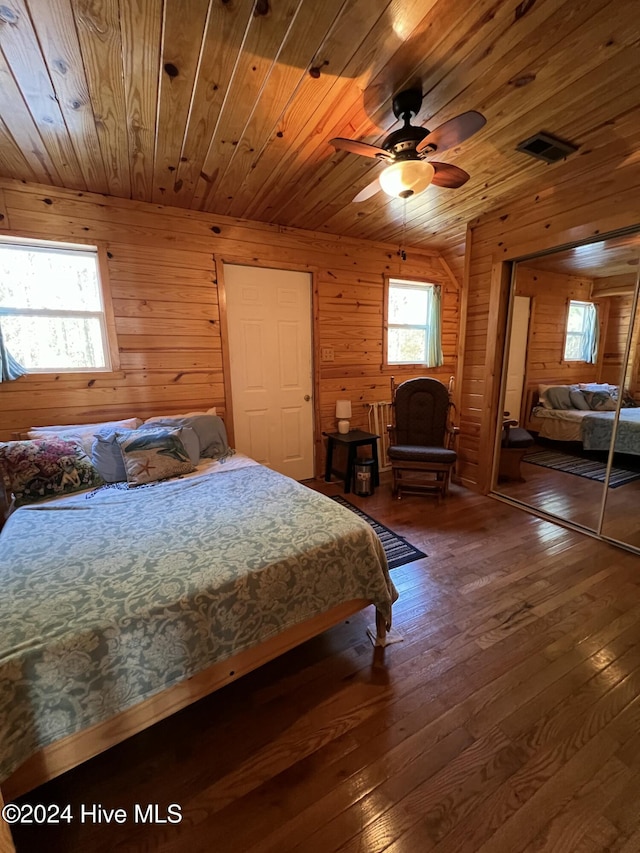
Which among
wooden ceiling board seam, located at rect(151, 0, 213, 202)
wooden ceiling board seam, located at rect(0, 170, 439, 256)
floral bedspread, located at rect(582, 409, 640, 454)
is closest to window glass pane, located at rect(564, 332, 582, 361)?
floral bedspread, located at rect(582, 409, 640, 454)

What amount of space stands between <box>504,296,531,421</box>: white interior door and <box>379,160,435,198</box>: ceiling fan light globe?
180cm

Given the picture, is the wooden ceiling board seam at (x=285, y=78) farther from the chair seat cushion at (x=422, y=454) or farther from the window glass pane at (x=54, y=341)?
the chair seat cushion at (x=422, y=454)

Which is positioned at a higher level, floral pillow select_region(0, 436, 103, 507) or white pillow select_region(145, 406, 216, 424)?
white pillow select_region(145, 406, 216, 424)

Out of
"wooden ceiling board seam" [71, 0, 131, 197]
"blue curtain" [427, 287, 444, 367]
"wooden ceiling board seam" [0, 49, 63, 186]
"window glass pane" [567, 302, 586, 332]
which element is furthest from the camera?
"blue curtain" [427, 287, 444, 367]

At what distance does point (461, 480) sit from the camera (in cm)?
368

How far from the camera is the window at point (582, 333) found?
8.32ft

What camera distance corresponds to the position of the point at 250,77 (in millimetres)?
1529

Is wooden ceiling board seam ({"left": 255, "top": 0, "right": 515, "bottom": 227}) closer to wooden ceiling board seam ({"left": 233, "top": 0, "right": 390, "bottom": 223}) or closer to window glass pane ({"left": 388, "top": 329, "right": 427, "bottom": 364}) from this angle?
wooden ceiling board seam ({"left": 233, "top": 0, "right": 390, "bottom": 223})

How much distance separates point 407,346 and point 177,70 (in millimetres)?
3317

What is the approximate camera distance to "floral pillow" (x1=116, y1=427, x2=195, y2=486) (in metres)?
2.16

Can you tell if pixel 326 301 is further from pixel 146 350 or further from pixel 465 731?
pixel 465 731

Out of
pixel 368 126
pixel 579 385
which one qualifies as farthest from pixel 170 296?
pixel 579 385

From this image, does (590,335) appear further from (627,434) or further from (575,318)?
(627,434)

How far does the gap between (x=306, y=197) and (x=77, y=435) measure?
95.5 inches
